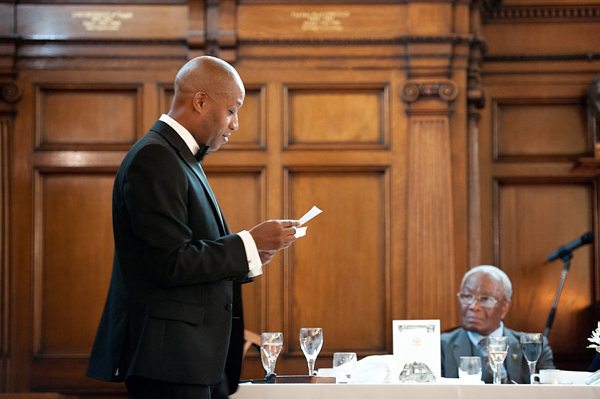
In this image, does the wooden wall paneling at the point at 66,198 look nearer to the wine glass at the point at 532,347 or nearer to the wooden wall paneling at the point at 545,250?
the wooden wall paneling at the point at 545,250

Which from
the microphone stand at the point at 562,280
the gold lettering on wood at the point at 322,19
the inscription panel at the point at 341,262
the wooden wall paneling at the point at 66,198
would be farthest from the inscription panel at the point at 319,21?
the microphone stand at the point at 562,280

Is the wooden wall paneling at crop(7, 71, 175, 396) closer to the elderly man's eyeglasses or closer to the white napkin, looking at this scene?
the elderly man's eyeglasses

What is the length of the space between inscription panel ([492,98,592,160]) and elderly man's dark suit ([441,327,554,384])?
1.42 metres

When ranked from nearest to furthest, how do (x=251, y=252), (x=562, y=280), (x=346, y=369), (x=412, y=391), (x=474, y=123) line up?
(x=251, y=252) < (x=412, y=391) < (x=346, y=369) < (x=562, y=280) < (x=474, y=123)

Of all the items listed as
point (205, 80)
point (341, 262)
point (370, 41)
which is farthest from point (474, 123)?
point (205, 80)

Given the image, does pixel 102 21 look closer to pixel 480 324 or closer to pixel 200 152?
pixel 200 152

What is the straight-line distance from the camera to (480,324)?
362 centimetres

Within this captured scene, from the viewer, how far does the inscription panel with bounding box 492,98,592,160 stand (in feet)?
15.2

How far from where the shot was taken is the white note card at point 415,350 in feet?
8.01

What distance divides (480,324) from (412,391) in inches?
61.2

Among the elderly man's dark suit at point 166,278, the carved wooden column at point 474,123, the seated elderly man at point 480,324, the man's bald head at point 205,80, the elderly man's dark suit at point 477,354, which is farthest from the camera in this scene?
the carved wooden column at point 474,123

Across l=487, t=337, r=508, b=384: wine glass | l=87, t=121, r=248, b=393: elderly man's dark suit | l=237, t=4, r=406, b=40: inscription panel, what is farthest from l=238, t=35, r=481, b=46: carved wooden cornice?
l=87, t=121, r=248, b=393: elderly man's dark suit

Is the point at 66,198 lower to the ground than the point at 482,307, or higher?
higher

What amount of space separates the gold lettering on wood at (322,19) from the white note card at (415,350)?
234cm
